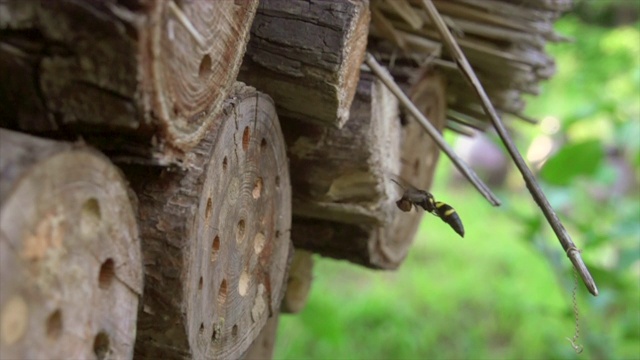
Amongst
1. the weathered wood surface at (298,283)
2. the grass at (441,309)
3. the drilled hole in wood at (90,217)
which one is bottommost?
the grass at (441,309)

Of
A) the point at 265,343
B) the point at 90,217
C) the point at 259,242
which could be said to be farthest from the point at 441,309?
the point at 90,217

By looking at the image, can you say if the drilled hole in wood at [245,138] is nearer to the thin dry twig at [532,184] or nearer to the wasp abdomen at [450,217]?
the thin dry twig at [532,184]

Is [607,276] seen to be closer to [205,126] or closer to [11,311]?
[205,126]

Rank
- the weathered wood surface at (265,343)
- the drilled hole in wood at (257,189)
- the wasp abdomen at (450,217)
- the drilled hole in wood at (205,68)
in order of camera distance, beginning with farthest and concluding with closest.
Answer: the weathered wood surface at (265,343)
the wasp abdomen at (450,217)
the drilled hole in wood at (257,189)
the drilled hole in wood at (205,68)

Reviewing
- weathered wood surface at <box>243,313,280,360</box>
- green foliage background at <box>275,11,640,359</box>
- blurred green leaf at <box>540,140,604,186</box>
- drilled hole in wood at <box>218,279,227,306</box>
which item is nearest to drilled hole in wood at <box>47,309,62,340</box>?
drilled hole in wood at <box>218,279,227,306</box>

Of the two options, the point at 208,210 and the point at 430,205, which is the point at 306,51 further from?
the point at 430,205

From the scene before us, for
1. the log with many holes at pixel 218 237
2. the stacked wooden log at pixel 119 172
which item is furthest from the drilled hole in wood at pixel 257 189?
the stacked wooden log at pixel 119 172

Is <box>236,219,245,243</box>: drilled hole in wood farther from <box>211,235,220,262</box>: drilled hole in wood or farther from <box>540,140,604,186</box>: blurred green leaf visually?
<box>540,140,604,186</box>: blurred green leaf
